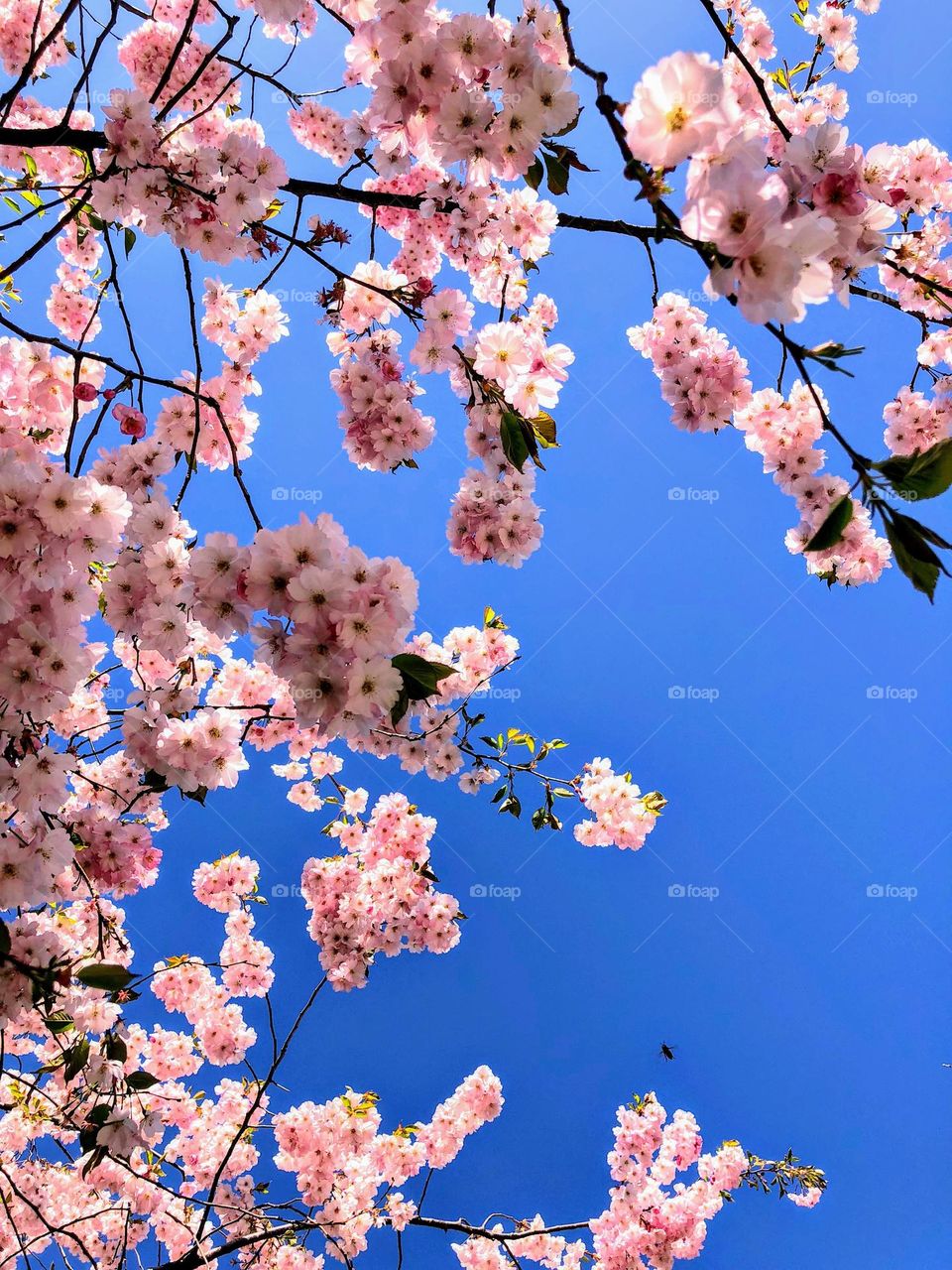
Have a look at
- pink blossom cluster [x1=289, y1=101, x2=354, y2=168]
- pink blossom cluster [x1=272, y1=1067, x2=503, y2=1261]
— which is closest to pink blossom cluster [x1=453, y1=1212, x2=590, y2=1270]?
pink blossom cluster [x1=272, y1=1067, x2=503, y2=1261]

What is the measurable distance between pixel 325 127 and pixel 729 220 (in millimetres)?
3384

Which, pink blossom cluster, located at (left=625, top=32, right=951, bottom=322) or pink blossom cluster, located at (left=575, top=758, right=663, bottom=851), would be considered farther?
pink blossom cluster, located at (left=575, top=758, right=663, bottom=851)

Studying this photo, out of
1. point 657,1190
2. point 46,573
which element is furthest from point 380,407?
point 657,1190

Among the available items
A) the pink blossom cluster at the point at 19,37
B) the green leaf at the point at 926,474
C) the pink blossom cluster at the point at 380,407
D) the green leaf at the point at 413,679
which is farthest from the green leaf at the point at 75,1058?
the pink blossom cluster at the point at 19,37

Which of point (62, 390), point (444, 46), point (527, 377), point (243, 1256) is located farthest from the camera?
point (243, 1256)

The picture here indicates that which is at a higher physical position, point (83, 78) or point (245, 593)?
point (83, 78)

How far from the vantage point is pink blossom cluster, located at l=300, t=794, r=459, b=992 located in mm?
5137

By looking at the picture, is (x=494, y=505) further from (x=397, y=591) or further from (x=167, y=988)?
(x=167, y=988)

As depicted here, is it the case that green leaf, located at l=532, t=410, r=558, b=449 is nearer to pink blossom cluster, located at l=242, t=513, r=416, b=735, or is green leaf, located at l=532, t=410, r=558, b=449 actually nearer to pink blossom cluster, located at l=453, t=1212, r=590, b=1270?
pink blossom cluster, located at l=242, t=513, r=416, b=735

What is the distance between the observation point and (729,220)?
124cm

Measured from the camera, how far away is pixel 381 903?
515 centimetres

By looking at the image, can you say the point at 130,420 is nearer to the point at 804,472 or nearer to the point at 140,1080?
A: the point at 140,1080

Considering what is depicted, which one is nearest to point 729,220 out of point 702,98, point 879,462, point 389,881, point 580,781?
point 702,98

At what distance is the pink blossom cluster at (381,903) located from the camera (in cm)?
514
